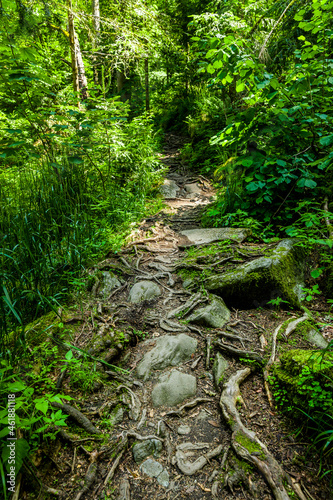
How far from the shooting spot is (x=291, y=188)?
3.86 meters

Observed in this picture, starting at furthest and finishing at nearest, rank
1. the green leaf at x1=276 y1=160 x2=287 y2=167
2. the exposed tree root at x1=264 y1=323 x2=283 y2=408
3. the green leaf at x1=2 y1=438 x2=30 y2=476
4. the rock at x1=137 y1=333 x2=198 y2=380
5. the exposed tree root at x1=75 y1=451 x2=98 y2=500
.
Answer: the green leaf at x1=276 y1=160 x2=287 y2=167
the rock at x1=137 y1=333 x2=198 y2=380
the exposed tree root at x1=264 y1=323 x2=283 y2=408
the exposed tree root at x1=75 y1=451 x2=98 y2=500
the green leaf at x1=2 y1=438 x2=30 y2=476

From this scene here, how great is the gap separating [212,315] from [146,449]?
4.82 feet

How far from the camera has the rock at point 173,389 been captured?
220cm

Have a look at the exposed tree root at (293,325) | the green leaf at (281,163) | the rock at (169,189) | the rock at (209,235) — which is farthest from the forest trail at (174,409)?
the rock at (169,189)

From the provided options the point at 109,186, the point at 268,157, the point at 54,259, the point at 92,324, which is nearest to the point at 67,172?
the point at 109,186

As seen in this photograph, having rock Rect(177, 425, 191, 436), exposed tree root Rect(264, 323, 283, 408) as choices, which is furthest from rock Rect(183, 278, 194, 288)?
rock Rect(177, 425, 191, 436)

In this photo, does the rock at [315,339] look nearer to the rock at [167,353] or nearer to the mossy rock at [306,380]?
the mossy rock at [306,380]

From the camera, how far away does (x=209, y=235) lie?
4512 mm

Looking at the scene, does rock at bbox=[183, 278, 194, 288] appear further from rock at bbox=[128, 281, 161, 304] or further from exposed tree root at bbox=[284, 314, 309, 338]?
exposed tree root at bbox=[284, 314, 309, 338]

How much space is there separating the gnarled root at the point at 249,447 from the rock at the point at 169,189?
537cm

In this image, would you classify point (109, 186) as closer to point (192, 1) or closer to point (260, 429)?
point (260, 429)

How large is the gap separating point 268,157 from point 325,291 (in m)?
2.19

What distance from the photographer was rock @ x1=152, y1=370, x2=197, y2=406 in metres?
2.20

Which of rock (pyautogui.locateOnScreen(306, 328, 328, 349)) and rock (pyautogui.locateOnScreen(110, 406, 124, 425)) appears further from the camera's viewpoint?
rock (pyautogui.locateOnScreen(306, 328, 328, 349))
